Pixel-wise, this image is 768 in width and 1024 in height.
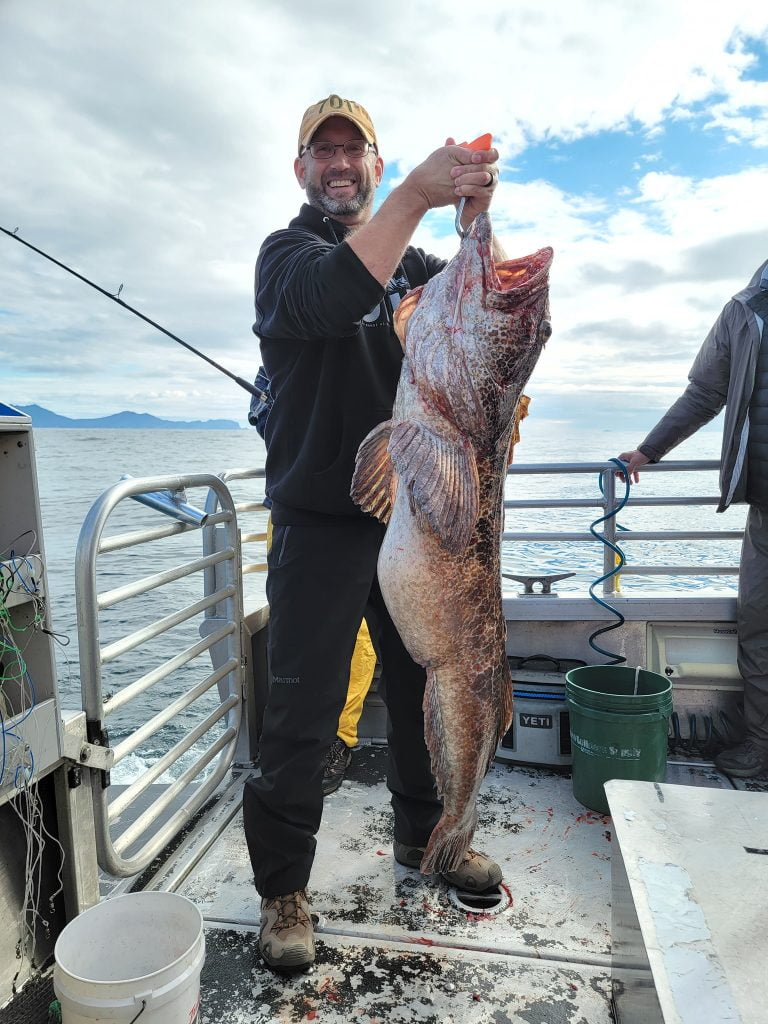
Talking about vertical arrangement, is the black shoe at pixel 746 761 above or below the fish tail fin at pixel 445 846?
below

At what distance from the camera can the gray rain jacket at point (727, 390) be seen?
150 inches

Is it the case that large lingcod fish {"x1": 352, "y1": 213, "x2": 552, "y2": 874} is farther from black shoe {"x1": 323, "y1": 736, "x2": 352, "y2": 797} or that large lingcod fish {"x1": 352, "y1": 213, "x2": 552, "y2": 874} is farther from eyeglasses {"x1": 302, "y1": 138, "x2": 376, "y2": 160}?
black shoe {"x1": 323, "y1": 736, "x2": 352, "y2": 797}

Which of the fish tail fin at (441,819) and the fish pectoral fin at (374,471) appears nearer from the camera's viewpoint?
the fish pectoral fin at (374,471)

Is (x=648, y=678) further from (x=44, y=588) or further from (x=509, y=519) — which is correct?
(x=509, y=519)

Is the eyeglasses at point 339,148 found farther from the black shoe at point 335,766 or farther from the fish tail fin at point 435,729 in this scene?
the black shoe at point 335,766

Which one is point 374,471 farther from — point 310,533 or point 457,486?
point 310,533

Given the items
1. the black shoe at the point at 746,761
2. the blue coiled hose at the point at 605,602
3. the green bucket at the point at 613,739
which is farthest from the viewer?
the blue coiled hose at the point at 605,602

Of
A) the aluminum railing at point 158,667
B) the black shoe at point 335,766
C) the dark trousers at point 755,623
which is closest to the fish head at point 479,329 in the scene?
the aluminum railing at point 158,667

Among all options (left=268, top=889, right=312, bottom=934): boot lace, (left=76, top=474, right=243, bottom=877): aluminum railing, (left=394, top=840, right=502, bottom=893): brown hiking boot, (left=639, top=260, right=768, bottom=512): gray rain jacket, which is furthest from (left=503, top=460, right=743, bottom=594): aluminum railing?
(left=268, top=889, right=312, bottom=934): boot lace

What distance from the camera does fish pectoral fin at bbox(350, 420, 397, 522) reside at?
6.80 ft

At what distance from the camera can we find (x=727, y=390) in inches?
158

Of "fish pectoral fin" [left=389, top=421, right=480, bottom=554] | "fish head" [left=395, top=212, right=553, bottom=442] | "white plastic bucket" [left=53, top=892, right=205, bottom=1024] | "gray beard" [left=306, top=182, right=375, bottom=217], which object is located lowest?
"white plastic bucket" [left=53, top=892, right=205, bottom=1024]

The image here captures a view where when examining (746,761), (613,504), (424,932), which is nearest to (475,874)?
(424,932)

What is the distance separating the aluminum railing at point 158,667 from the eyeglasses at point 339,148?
1353mm
